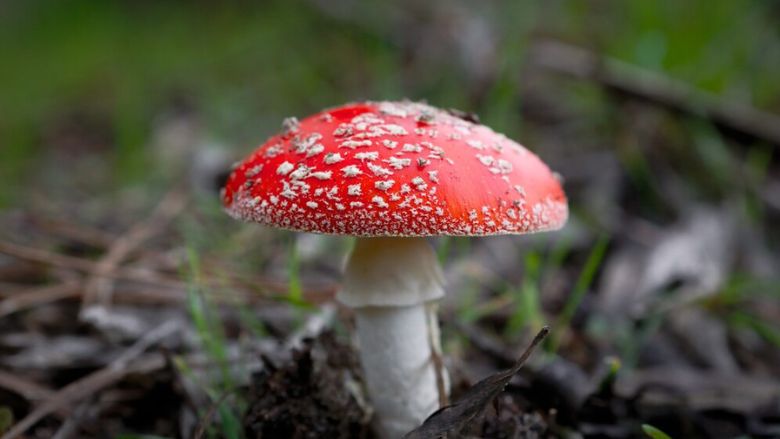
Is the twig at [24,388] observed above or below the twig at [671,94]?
below

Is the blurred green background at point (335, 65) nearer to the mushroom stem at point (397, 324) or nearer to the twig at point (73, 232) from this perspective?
the twig at point (73, 232)

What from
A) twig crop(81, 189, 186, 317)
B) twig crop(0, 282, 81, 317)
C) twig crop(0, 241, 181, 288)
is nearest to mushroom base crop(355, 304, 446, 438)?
twig crop(0, 241, 181, 288)

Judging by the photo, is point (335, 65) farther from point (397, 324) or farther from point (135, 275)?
point (397, 324)

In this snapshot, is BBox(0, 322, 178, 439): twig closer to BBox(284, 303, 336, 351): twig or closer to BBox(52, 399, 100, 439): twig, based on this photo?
BBox(52, 399, 100, 439): twig

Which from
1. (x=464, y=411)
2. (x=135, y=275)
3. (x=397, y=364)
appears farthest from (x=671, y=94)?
(x=135, y=275)

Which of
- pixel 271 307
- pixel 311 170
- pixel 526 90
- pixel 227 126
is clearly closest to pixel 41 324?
pixel 271 307

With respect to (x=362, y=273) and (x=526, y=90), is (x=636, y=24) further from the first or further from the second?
(x=362, y=273)

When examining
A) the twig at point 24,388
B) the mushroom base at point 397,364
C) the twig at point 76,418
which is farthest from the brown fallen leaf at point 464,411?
the twig at point 24,388
